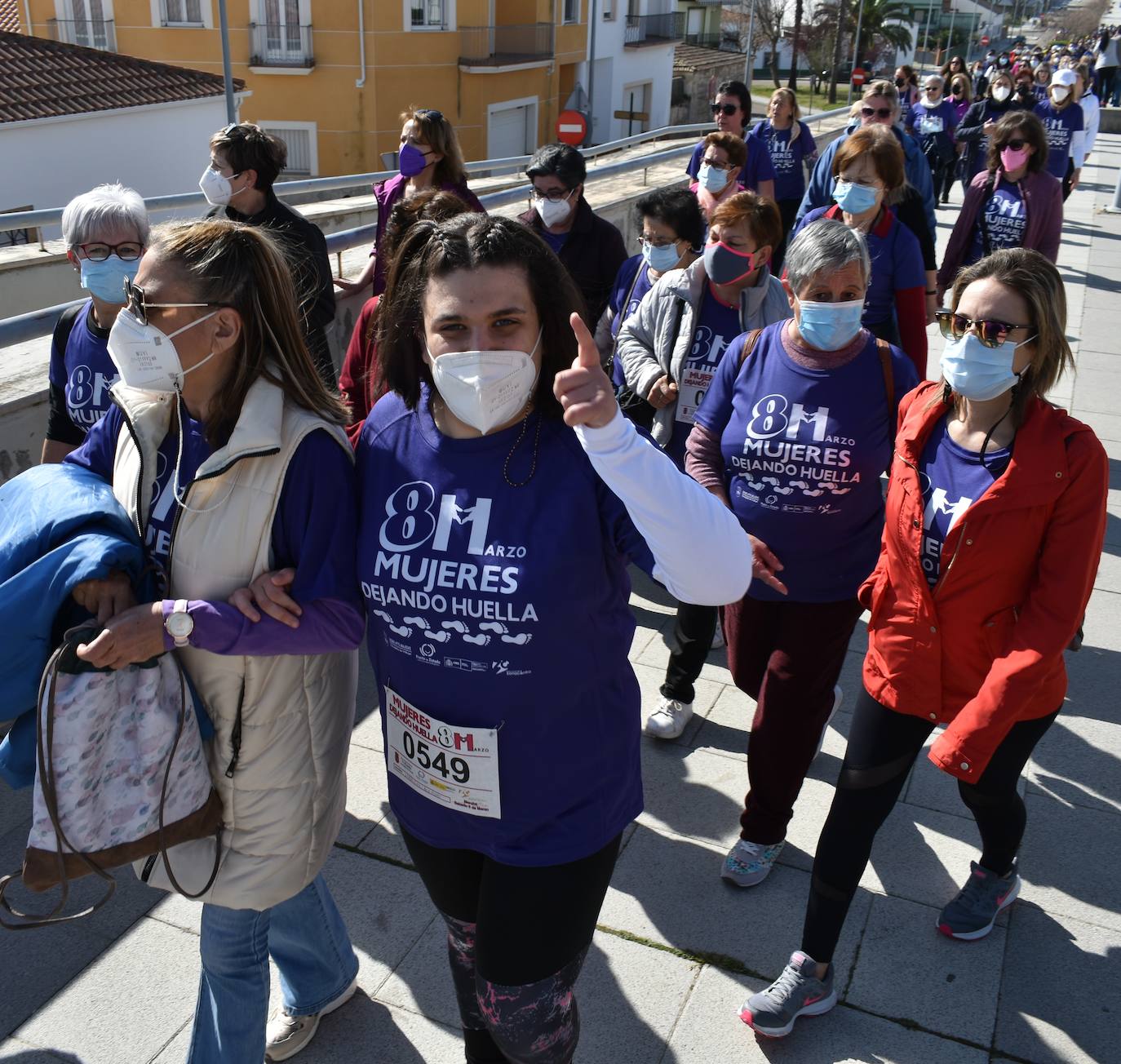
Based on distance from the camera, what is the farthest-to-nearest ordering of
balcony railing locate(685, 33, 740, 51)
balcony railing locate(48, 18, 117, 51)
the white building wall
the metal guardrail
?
balcony railing locate(685, 33, 740, 51) < balcony railing locate(48, 18, 117, 51) < the white building wall < the metal guardrail

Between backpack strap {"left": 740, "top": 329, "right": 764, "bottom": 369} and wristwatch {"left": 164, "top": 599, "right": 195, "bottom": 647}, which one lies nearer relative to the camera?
wristwatch {"left": 164, "top": 599, "right": 195, "bottom": 647}

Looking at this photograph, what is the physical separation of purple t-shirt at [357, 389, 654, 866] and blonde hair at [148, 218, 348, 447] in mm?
183

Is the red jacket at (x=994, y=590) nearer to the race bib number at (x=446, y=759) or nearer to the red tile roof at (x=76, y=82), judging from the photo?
the race bib number at (x=446, y=759)

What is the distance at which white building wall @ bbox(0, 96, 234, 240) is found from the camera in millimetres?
20125

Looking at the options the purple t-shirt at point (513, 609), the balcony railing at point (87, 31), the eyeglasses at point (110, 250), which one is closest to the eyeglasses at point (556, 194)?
the eyeglasses at point (110, 250)

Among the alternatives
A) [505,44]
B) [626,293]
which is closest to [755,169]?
[626,293]

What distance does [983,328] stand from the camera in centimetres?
271

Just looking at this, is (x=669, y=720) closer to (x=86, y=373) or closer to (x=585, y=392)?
(x=86, y=373)

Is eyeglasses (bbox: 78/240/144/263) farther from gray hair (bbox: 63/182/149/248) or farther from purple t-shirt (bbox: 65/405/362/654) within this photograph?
purple t-shirt (bbox: 65/405/362/654)

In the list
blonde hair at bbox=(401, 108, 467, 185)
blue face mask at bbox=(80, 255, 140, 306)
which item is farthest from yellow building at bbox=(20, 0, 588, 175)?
blue face mask at bbox=(80, 255, 140, 306)

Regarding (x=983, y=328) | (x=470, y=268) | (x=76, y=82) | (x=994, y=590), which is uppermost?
(x=470, y=268)

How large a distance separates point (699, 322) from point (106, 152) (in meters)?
21.2

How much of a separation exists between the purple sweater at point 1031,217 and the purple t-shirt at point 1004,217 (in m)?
0.03

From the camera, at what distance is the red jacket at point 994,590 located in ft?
8.50
